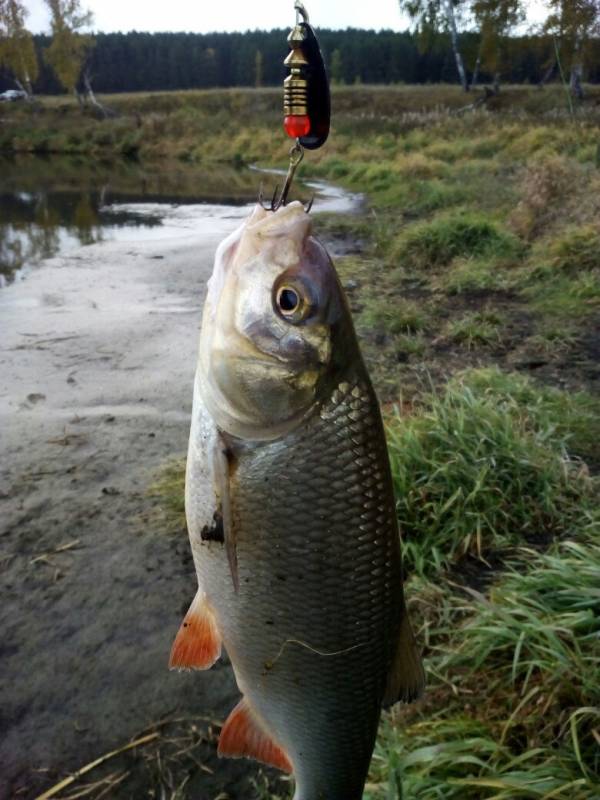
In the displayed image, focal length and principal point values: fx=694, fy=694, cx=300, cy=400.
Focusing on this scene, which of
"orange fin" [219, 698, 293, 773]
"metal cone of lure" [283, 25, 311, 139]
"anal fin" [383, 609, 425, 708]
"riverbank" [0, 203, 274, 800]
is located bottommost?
"riverbank" [0, 203, 274, 800]

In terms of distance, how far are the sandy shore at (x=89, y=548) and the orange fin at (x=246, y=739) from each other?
1.23 meters

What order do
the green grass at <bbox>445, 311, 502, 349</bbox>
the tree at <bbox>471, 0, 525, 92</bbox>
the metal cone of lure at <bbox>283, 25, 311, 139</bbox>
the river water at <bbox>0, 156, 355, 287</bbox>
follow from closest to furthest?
the metal cone of lure at <bbox>283, 25, 311, 139</bbox> → the green grass at <bbox>445, 311, 502, 349</bbox> → the river water at <bbox>0, 156, 355, 287</bbox> → the tree at <bbox>471, 0, 525, 92</bbox>

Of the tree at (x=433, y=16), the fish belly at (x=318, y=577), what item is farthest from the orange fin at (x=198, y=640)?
the tree at (x=433, y=16)

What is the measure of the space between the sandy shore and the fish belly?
142 centimetres

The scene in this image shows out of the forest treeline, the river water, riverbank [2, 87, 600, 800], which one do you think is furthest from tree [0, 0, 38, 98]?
riverbank [2, 87, 600, 800]

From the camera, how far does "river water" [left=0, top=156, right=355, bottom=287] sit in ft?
45.3

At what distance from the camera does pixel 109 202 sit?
1970cm

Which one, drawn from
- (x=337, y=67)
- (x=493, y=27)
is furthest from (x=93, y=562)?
(x=337, y=67)

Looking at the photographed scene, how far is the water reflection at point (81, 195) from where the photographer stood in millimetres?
13695

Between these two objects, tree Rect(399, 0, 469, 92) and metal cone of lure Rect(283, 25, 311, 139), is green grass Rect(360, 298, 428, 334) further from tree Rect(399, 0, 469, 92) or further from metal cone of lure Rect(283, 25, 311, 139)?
tree Rect(399, 0, 469, 92)

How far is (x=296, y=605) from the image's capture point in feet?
4.53

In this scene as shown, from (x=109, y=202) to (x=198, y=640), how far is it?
19887 mm

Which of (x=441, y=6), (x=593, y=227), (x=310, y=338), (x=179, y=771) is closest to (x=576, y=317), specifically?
(x=593, y=227)

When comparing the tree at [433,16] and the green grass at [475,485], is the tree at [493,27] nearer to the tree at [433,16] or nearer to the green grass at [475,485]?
the tree at [433,16]
